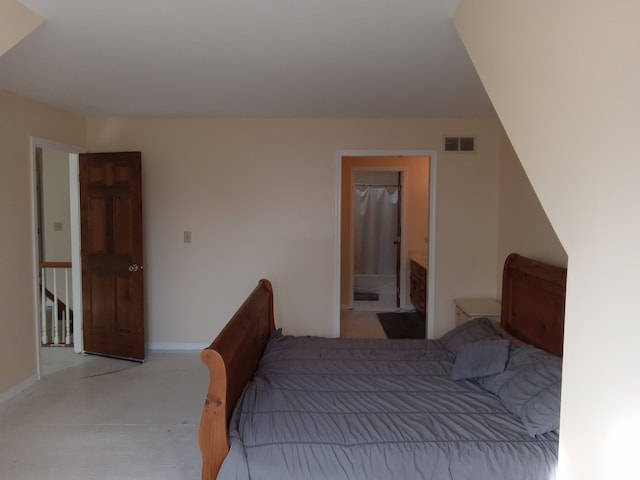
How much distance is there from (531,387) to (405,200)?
4265mm

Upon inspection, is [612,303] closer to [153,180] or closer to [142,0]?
[142,0]

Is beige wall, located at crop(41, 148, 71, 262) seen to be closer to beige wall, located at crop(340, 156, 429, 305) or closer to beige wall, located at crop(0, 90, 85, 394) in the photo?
beige wall, located at crop(0, 90, 85, 394)

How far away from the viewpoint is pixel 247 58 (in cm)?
248

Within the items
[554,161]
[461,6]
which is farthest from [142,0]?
[554,161]

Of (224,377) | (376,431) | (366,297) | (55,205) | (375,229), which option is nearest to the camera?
(224,377)

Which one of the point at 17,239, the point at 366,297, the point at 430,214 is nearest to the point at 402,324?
the point at 366,297

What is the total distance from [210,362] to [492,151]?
3473mm

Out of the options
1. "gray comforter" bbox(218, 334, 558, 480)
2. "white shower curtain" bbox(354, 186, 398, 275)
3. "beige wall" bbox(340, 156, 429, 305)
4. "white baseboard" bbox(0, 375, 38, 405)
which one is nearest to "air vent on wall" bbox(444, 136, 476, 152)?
"beige wall" bbox(340, 156, 429, 305)

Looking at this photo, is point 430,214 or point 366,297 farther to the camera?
point 366,297

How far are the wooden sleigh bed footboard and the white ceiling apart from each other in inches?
59.2

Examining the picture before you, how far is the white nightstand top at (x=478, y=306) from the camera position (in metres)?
3.71

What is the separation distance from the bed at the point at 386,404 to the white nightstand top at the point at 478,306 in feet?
1.99

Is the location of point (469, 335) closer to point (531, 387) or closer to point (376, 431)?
point (531, 387)

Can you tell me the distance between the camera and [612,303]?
0.95 metres
